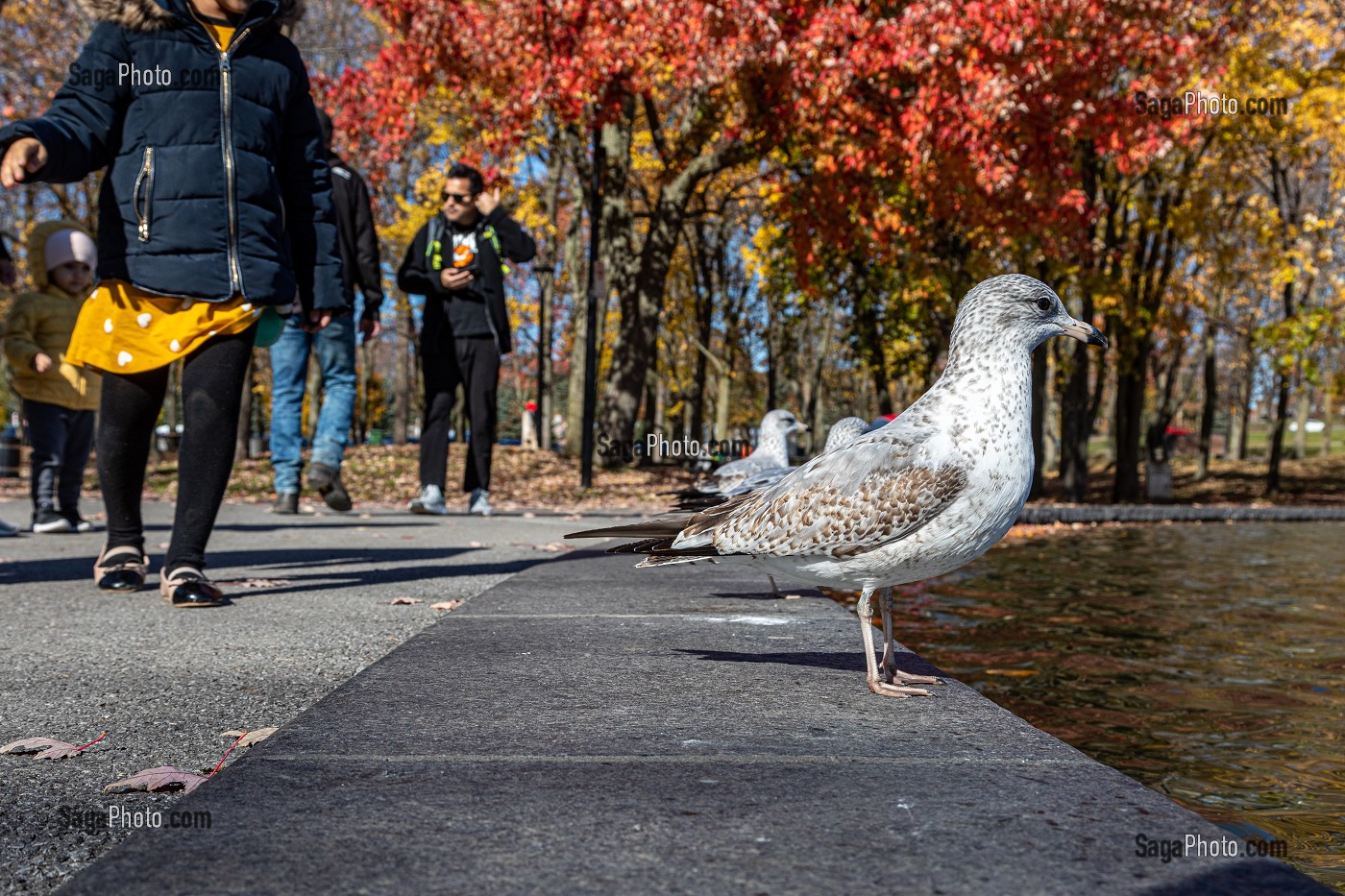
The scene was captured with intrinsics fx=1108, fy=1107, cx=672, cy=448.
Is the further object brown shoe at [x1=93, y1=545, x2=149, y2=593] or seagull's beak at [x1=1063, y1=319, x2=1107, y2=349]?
brown shoe at [x1=93, y1=545, x2=149, y2=593]

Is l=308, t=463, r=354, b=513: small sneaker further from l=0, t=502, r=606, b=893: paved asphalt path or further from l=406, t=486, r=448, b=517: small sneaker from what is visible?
l=0, t=502, r=606, b=893: paved asphalt path

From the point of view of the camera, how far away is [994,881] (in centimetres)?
172

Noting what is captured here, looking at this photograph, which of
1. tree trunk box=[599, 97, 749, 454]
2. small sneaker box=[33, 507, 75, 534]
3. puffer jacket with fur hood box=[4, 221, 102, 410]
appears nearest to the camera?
puffer jacket with fur hood box=[4, 221, 102, 410]

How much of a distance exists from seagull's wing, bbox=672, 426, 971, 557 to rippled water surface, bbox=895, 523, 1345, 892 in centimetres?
121

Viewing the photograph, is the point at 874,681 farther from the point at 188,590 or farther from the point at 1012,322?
the point at 188,590

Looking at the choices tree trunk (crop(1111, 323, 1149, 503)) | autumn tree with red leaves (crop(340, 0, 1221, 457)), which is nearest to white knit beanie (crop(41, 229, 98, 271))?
autumn tree with red leaves (crop(340, 0, 1221, 457))

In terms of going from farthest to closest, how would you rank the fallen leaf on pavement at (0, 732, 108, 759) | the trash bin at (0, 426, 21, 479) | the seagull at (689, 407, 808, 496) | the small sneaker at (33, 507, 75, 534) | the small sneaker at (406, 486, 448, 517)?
the trash bin at (0, 426, 21, 479), the small sneaker at (406, 486, 448, 517), the small sneaker at (33, 507, 75, 534), the seagull at (689, 407, 808, 496), the fallen leaf on pavement at (0, 732, 108, 759)

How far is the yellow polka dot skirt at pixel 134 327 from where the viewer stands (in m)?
4.88

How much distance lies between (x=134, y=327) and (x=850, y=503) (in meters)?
3.41

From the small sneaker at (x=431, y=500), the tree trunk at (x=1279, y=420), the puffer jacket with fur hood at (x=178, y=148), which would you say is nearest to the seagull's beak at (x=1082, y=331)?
the puffer jacket with fur hood at (x=178, y=148)

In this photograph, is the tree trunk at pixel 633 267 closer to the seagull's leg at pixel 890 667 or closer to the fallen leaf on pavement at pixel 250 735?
the seagull's leg at pixel 890 667

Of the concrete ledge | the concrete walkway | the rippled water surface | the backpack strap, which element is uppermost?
the backpack strap

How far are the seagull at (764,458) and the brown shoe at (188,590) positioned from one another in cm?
243

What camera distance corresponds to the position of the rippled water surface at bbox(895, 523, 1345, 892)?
3373 millimetres
